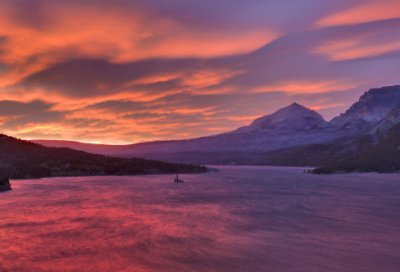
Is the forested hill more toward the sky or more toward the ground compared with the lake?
more toward the sky

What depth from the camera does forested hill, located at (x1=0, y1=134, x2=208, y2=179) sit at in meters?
109

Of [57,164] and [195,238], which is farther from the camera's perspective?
[57,164]

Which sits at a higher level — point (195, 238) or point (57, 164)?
point (57, 164)

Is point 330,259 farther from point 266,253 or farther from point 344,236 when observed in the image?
point 344,236

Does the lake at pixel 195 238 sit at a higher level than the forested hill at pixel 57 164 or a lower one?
lower

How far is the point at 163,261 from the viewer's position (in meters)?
18.0

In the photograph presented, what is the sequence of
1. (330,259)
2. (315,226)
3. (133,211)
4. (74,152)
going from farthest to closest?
(74,152), (133,211), (315,226), (330,259)

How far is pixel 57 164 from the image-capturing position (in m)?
127

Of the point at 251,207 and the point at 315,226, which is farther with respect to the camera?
the point at 251,207

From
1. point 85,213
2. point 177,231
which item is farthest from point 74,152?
Result: point 177,231

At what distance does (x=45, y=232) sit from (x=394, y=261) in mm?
26510

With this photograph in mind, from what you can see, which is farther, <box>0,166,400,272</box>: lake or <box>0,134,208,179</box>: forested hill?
<box>0,134,208,179</box>: forested hill

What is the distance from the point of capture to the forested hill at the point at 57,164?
109 meters

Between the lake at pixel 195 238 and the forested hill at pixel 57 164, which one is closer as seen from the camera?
the lake at pixel 195 238
